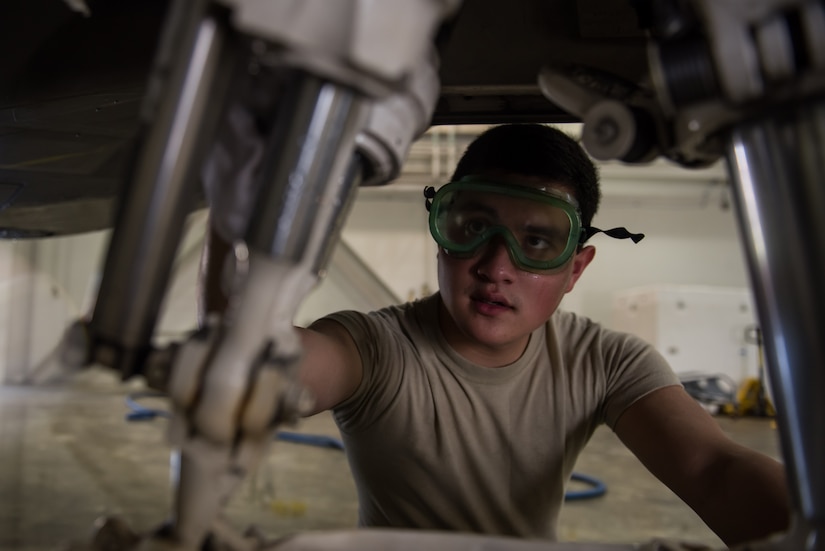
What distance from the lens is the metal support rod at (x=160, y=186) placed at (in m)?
0.36

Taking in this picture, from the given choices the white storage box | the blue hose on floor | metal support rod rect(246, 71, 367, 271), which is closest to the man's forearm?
metal support rod rect(246, 71, 367, 271)

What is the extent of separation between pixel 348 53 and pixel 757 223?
26cm

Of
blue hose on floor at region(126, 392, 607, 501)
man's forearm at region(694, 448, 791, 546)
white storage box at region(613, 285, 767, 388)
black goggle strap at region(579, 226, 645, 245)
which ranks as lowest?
blue hose on floor at region(126, 392, 607, 501)

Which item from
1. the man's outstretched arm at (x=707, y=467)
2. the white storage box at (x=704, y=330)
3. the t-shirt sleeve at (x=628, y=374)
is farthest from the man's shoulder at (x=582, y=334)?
the white storage box at (x=704, y=330)

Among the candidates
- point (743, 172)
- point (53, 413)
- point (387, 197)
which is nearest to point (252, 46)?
point (743, 172)

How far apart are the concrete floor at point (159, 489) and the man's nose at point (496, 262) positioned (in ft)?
4.36

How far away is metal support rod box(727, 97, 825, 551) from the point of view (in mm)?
367

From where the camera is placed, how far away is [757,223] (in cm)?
39

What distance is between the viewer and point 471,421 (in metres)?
1.05

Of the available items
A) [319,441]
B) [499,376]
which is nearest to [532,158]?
[499,376]

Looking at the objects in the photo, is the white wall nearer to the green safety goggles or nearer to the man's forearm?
the green safety goggles

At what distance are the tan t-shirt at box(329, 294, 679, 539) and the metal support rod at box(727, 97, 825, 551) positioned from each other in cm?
63

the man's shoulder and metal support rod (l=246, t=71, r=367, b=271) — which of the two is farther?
the man's shoulder

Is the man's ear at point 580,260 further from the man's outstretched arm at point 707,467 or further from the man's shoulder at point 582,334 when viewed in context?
the man's outstretched arm at point 707,467
